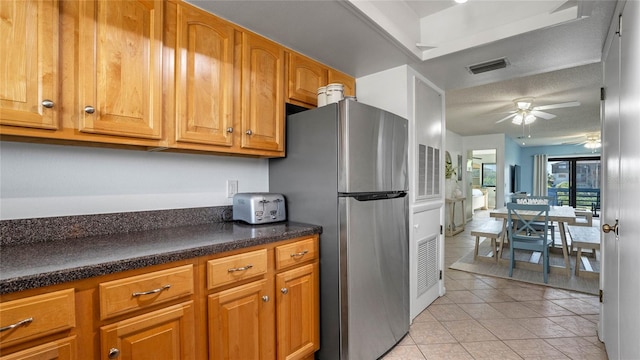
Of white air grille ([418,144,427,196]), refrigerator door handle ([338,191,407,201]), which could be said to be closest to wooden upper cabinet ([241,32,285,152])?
refrigerator door handle ([338,191,407,201])

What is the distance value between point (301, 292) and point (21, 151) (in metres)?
1.50

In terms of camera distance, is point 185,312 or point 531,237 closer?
point 185,312

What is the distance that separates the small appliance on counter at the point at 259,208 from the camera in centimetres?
181

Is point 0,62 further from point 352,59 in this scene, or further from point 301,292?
point 352,59

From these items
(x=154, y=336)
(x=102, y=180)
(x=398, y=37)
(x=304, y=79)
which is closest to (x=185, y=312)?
(x=154, y=336)

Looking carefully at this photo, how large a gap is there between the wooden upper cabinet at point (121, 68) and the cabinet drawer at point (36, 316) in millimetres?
691

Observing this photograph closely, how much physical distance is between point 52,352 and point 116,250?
363mm

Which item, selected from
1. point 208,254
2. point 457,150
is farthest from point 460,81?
point 457,150

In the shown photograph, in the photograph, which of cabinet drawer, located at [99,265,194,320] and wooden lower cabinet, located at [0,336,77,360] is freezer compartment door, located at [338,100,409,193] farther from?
wooden lower cabinet, located at [0,336,77,360]

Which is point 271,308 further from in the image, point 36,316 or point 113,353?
point 36,316

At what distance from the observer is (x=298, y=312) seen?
1.66m

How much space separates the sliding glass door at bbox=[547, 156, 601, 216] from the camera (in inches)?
354

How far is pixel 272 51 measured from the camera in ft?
6.31

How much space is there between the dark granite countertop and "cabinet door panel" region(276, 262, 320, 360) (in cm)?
24
